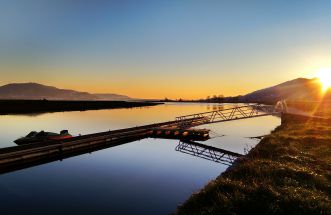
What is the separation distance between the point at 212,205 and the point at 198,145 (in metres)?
34.9

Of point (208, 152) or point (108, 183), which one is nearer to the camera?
point (108, 183)

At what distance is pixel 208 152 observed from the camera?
137 ft

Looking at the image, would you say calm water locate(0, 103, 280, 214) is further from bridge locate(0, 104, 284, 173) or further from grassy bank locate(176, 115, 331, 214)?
grassy bank locate(176, 115, 331, 214)

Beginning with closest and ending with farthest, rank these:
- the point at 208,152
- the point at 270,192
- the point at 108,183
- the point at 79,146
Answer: the point at 270,192 < the point at 108,183 < the point at 79,146 < the point at 208,152

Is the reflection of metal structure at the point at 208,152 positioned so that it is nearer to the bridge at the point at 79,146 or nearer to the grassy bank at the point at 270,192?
the bridge at the point at 79,146

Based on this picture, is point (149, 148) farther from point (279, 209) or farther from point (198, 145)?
point (279, 209)

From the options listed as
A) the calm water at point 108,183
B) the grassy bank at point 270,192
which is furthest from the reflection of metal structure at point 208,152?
the grassy bank at point 270,192

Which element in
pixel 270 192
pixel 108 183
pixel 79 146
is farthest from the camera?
pixel 79 146

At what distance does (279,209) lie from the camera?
38.6 feet

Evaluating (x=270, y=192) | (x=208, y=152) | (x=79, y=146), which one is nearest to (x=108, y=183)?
(x=270, y=192)

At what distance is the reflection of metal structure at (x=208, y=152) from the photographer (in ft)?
120

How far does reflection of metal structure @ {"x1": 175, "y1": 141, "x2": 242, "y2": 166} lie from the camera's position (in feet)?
120

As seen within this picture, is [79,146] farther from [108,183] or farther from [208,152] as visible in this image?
[208,152]

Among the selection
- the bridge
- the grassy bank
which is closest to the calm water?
the bridge
